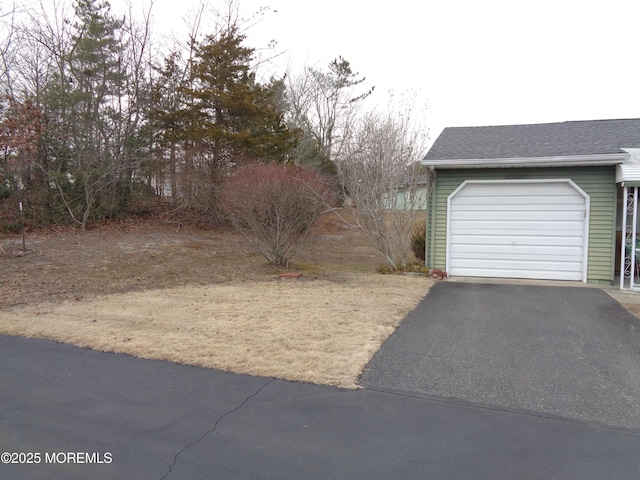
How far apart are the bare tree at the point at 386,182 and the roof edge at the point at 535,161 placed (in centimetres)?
96

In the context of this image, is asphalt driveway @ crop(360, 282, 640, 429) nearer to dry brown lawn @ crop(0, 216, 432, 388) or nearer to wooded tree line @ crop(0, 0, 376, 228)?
dry brown lawn @ crop(0, 216, 432, 388)

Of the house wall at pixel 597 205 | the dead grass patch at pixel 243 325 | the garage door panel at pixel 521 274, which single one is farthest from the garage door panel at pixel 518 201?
the dead grass patch at pixel 243 325

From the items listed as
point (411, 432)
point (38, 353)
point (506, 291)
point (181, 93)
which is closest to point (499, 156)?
point (506, 291)

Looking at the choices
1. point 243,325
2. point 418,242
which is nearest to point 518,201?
point 418,242

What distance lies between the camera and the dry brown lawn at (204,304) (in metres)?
4.77

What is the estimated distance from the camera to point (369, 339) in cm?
527

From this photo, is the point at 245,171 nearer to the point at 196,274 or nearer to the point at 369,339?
the point at 196,274

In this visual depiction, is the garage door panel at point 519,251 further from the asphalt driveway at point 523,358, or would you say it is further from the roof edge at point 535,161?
the asphalt driveway at point 523,358

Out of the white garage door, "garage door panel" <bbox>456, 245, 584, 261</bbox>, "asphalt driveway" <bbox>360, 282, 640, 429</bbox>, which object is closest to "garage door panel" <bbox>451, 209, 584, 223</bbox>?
the white garage door

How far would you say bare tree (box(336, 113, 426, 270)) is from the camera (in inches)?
430

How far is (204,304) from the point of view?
24.0ft

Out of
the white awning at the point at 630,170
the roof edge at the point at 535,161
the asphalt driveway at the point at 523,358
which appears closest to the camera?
the asphalt driveway at the point at 523,358

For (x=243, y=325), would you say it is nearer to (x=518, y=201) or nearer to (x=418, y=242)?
(x=518, y=201)

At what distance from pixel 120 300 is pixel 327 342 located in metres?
4.51
